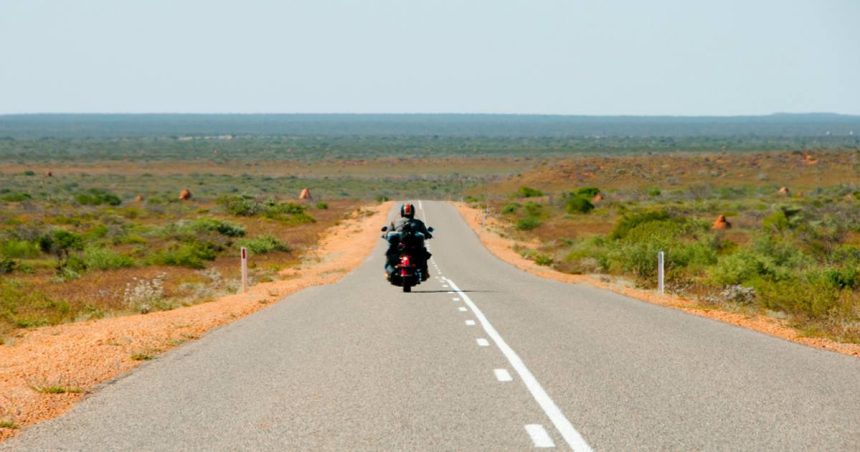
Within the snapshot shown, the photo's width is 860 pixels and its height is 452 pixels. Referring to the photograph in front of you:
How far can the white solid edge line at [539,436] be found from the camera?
26.1 feet

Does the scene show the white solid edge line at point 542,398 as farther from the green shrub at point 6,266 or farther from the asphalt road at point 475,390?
the green shrub at point 6,266

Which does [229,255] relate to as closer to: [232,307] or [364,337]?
[232,307]

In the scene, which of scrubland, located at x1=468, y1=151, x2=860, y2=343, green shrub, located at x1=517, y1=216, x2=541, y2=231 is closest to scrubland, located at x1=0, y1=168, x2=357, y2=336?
scrubland, located at x1=468, y1=151, x2=860, y2=343

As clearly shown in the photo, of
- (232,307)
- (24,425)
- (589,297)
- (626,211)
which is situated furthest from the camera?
(626,211)

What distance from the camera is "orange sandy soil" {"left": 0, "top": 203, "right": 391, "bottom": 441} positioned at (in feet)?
34.2

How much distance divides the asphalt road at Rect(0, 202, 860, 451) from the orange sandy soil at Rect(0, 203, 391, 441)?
0.43 meters

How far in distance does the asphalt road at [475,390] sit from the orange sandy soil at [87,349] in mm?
435

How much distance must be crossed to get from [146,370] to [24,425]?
3096 millimetres

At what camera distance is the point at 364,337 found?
14852 millimetres

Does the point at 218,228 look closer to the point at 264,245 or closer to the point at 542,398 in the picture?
the point at 264,245

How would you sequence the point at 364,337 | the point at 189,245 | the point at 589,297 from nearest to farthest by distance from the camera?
the point at 364,337, the point at 589,297, the point at 189,245

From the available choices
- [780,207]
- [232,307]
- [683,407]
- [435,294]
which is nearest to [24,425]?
[683,407]

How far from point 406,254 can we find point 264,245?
78.3 feet

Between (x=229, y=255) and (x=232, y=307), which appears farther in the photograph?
(x=229, y=255)
